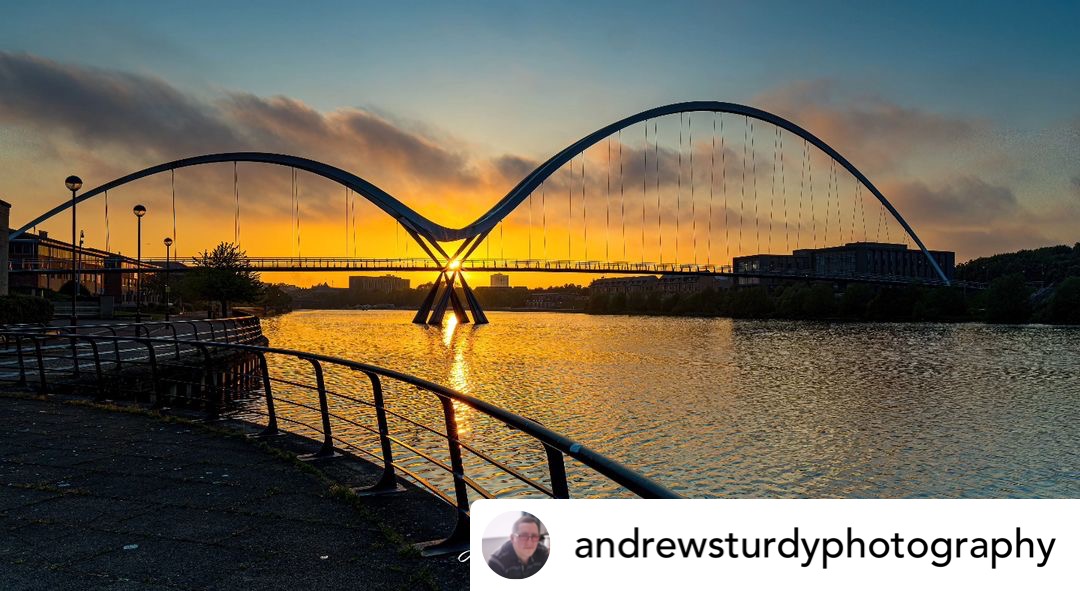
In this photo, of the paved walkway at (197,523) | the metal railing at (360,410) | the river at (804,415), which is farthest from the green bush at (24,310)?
the paved walkway at (197,523)

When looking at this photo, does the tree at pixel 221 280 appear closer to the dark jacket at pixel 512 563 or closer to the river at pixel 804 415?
the river at pixel 804 415

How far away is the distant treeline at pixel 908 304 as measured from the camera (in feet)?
319

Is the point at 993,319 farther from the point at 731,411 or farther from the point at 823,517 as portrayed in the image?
the point at 823,517

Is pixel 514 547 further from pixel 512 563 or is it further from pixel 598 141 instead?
pixel 598 141

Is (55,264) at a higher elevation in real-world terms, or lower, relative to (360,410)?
higher

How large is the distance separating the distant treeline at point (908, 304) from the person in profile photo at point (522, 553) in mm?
114109

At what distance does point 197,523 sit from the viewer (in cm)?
561

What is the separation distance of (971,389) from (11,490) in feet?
109

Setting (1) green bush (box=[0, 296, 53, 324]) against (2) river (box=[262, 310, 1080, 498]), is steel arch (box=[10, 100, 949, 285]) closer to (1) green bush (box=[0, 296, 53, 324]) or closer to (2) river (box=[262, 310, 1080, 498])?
(2) river (box=[262, 310, 1080, 498])

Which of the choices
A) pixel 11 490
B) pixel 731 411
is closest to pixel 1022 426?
pixel 731 411

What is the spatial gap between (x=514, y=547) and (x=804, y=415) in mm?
22459

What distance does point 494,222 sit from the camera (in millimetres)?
101625

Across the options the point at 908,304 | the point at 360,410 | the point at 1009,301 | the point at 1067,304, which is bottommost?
the point at 360,410

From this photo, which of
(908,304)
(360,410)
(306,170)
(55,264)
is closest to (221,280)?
(306,170)
